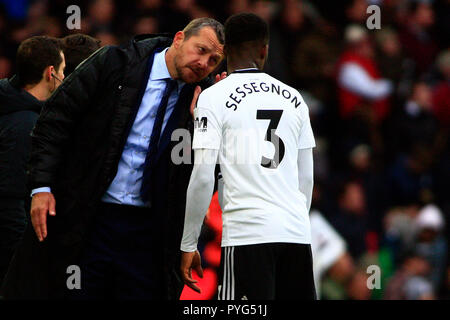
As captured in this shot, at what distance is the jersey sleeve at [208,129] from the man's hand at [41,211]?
A: 85 cm

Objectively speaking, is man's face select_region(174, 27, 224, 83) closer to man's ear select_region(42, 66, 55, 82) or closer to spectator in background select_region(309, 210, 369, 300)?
man's ear select_region(42, 66, 55, 82)

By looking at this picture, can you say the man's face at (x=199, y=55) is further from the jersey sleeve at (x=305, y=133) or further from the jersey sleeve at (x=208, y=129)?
the jersey sleeve at (x=305, y=133)

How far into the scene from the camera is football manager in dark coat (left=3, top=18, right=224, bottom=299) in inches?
212

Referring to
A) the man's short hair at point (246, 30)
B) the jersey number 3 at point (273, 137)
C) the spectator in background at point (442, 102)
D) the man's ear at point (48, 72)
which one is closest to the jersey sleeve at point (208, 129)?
→ the jersey number 3 at point (273, 137)

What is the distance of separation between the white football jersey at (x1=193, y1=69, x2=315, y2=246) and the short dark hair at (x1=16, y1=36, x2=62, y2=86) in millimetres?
1525

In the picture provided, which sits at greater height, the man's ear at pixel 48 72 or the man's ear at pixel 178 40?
the man's ear at pixel 178 40

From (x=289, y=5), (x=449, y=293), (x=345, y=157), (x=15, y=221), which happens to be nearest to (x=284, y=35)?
(x=289, y=5)

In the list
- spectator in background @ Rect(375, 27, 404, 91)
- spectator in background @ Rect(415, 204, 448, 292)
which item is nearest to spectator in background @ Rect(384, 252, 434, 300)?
spectator in background @ Rect(415, 204, 448, 292)

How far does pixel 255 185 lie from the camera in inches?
195

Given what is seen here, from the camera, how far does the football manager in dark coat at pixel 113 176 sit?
5.38m

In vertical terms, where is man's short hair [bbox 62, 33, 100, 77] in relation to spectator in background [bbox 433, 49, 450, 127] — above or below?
above

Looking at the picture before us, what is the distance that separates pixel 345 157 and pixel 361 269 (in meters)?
1.72

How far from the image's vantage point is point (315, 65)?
11.5 m

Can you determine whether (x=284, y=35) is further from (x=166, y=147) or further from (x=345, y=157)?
(x=166, y=147)
